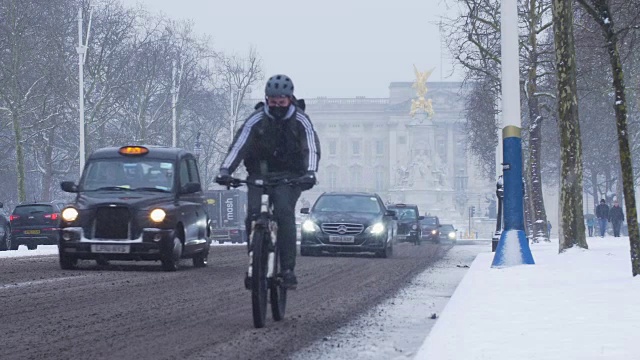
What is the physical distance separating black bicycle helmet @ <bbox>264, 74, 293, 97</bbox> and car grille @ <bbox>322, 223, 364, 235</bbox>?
17.9 metres

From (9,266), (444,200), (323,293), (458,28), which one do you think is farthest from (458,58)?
(444,200)

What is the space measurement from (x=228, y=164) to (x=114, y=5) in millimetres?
64719

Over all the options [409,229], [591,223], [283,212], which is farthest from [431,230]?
[283,212]

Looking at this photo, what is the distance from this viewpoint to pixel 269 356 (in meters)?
8.75

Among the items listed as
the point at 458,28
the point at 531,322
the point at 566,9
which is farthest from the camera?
the point at 458,28

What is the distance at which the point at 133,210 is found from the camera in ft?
64.8

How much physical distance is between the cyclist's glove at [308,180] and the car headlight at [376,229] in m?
18.0

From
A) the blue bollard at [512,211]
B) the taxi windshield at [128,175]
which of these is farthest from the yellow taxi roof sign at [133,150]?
the blue bollard at [512,211]

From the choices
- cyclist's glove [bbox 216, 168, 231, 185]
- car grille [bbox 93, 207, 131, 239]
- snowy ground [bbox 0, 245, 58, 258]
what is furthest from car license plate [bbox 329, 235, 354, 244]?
cyclist's glove [bbox 216, 168, 231, 185]

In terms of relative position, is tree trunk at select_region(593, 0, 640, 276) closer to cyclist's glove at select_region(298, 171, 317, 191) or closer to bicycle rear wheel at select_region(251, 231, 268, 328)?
cyclist's glove at select_region(298, 171, 317, 191)

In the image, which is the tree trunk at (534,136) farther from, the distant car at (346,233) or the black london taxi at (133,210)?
the black london taxi at (133,210)

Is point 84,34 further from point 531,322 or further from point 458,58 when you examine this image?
point 531,322

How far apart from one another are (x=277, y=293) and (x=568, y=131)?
14742mm

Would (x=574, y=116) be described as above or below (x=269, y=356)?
above
